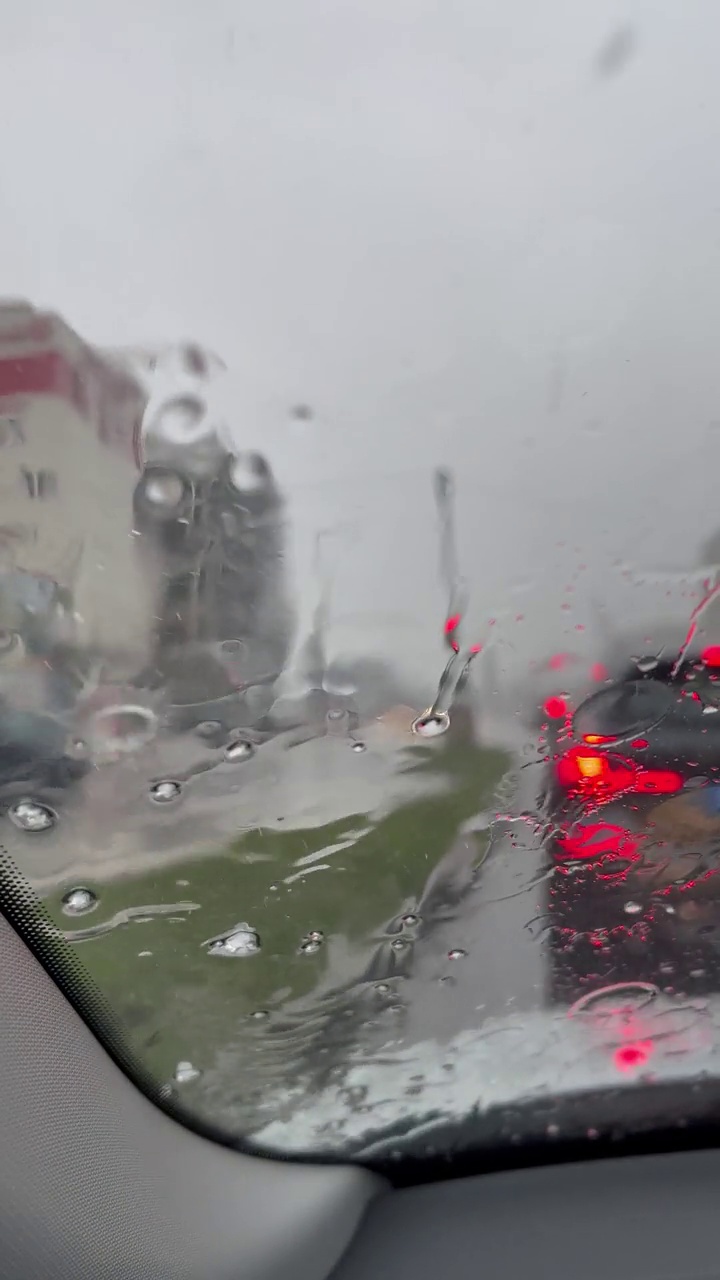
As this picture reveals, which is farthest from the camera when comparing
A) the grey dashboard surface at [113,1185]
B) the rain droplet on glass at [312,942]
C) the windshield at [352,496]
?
the rain droplet on glass at [312,942]

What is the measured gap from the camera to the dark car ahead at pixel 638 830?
3.88 ft

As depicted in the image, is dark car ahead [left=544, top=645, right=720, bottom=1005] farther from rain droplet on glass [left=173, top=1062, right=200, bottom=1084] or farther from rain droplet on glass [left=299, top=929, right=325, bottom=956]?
rain droplet on glass [left=173, top=1062, right=200, bottom=1084]

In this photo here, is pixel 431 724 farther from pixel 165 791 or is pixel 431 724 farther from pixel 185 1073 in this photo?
pixel 185 1073

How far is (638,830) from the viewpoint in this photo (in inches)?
51.6

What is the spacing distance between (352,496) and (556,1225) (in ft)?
4.58

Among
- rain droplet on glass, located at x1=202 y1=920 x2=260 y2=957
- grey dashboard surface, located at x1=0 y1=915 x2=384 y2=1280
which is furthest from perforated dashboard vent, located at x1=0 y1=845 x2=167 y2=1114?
rain droplet on glass, located at x1=202 y1=920 x2=260 y2=957

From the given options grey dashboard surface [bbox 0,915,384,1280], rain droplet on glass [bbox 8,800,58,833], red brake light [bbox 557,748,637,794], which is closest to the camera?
grey dashboard surface [bbox 0,915,384,1280]

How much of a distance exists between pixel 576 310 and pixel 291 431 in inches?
13.5

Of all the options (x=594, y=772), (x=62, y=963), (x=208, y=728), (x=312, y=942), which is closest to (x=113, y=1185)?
(x=62, y=963)

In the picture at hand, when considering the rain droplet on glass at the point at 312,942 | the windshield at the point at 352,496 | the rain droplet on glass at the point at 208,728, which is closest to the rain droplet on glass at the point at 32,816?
the windshield at the point at 352,496

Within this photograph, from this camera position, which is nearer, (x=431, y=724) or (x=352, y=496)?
(x=352, y=496)

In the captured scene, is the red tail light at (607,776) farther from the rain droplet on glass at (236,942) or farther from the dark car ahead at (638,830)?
the rain droplet on glass at (236,942)

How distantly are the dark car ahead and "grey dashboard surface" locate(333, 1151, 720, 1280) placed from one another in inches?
15.8

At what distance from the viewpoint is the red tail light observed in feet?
4.03
